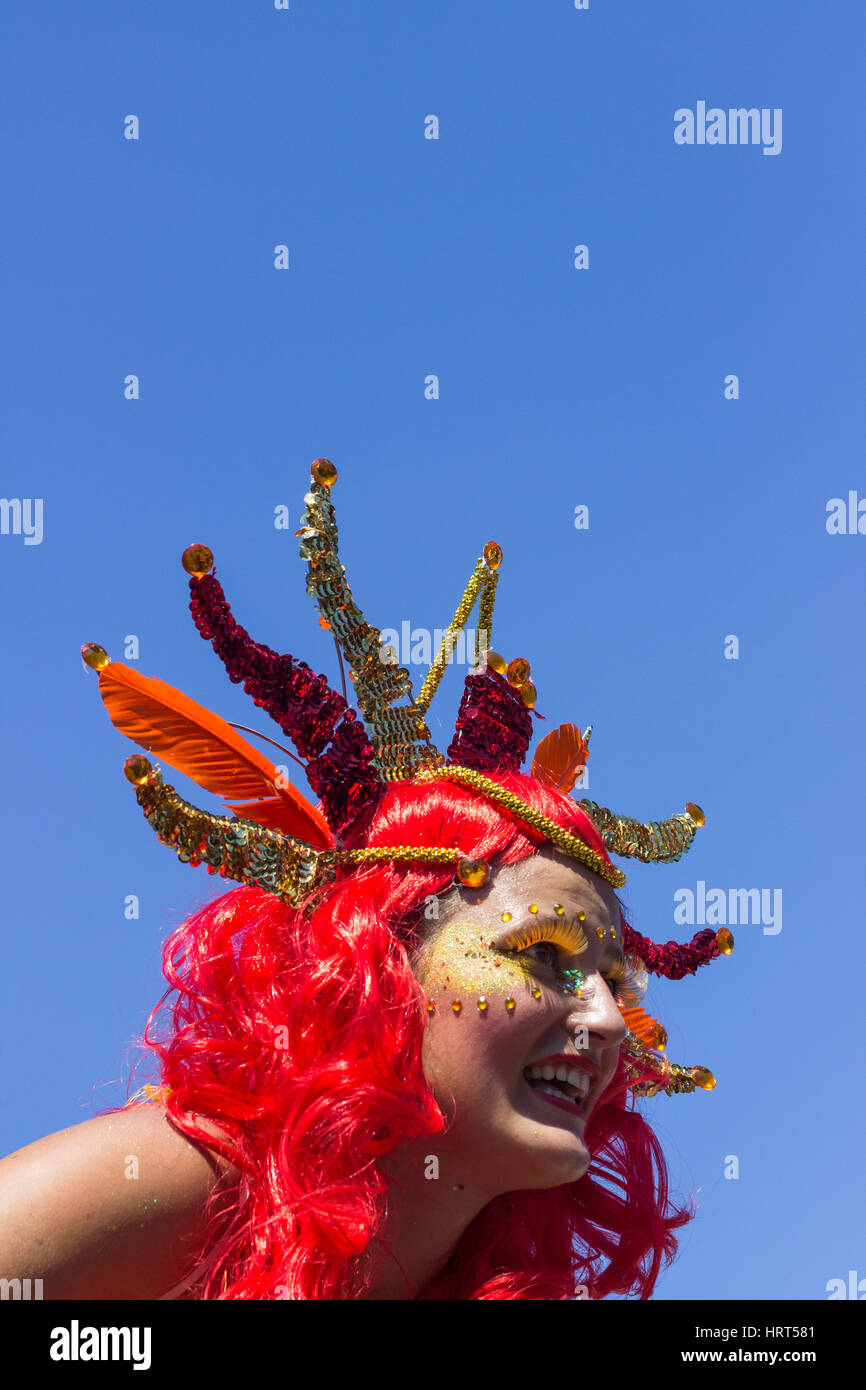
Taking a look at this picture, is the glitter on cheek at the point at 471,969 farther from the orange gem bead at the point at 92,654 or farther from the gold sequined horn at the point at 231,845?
the orange gem bead at the point at 92,654

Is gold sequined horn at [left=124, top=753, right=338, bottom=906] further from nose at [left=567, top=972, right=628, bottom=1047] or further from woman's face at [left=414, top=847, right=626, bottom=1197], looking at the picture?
nose at [left=567, top=972, right=628, bottom=1047]

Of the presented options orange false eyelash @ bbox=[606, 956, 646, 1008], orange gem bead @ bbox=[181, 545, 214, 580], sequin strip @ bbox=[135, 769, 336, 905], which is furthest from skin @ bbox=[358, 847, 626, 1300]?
orange gem bead @ bbox=[181, 545, 214, 580]

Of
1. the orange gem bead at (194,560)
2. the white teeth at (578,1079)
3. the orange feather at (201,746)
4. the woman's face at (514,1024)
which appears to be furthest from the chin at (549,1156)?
the orange gem bead at (194,560)

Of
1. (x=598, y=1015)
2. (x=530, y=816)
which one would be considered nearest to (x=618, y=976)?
(x=598, y=1015)

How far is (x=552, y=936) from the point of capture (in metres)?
4.95

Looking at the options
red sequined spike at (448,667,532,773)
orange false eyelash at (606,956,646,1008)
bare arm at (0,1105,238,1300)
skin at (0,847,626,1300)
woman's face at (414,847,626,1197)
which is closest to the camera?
bare arm at (0,1105,238,1300)

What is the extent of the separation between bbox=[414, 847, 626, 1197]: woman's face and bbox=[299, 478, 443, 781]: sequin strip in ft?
1.96

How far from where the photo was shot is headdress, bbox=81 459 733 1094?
500 centimetres

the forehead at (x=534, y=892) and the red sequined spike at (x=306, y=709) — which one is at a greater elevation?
the red sequined spike at (x=306, y=709)

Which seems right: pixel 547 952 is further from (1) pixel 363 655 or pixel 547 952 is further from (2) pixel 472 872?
(1) pixel 363 655

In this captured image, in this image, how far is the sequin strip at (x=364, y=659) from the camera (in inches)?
209

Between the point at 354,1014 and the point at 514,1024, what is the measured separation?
0.48 m

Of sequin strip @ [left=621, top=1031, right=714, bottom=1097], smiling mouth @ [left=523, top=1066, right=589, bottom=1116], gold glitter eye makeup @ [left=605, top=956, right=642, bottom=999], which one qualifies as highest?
gold glitter eye makeup @ [left=605, top=956, right=642, bottom=999]
